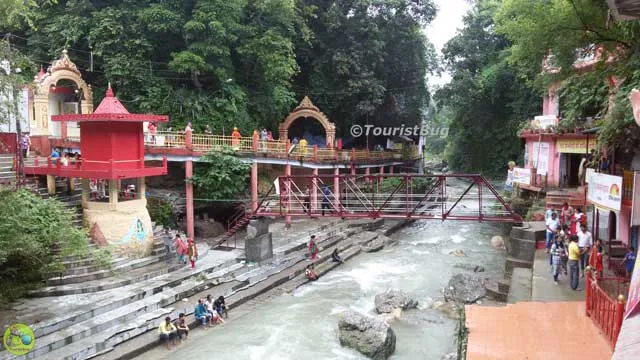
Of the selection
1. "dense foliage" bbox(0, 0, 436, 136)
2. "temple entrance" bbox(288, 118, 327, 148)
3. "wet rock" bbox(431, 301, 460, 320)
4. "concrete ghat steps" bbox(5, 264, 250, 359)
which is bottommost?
"wet rock" bbox(431, 301, 460, 320)

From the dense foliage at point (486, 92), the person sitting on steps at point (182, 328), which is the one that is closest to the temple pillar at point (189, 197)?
the person sitting on steps at point (182, 328)

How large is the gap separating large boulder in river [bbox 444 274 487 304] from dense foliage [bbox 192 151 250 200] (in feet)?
36.3

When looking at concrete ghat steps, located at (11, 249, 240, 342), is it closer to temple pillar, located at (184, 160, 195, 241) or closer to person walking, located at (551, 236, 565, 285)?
temple pillar, located at (184, 160, 195, 241)

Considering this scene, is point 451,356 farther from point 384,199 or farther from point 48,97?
point 48,97

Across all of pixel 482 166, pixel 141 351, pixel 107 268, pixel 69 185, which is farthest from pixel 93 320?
A: pixel 482 166

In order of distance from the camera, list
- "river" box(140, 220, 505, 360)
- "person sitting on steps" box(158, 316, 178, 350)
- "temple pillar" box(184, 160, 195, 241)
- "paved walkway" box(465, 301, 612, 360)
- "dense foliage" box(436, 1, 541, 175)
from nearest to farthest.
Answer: "paved walkway" box(465, 301, 612, 360) < "person sitting on steps" box(158, 316, 178, 350) < "river" box(140, 220, 505, 360) < "temple pillar" box(184, 160, 195, 241) < "dense foliage" box(436, 1, 541, 175)

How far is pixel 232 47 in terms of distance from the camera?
2800cm

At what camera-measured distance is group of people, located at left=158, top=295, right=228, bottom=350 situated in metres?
13.3

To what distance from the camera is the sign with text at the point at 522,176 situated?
26859mm

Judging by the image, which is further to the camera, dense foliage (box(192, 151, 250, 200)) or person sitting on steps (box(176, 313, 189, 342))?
dense foliage (box(192, 151, 250, 200))

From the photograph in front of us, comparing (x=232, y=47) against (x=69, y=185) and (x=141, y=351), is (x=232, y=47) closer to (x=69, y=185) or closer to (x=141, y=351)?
(x=69, y=185)

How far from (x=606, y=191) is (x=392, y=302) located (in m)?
7.40

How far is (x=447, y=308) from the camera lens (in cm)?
1675

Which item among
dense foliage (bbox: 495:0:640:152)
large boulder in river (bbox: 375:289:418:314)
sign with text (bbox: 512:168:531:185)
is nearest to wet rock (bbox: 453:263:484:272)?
large boulder in river (bbox: 375:289:418:314)
